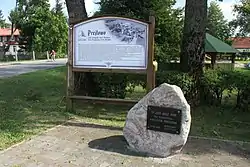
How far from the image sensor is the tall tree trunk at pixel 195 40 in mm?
9195

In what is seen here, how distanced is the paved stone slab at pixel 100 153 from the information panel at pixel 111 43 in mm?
1748

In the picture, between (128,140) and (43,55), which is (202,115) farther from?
(43,55)

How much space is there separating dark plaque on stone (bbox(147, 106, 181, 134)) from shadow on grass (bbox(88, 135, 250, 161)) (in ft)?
1.56

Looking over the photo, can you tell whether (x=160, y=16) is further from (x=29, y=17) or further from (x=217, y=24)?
(x=217, y=24)

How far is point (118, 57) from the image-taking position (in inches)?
296

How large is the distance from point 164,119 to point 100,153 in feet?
3.80

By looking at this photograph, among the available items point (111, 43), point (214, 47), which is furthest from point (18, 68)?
point (111, 43)

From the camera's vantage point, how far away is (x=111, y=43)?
7.57m

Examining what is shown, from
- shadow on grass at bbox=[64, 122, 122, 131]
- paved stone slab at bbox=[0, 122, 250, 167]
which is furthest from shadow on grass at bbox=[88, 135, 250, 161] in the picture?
shadow on grass at bbox=[64, 122, 122, 131]

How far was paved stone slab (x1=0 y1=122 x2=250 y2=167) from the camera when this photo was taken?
198 inches

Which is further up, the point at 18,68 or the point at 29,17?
the point at 29,17

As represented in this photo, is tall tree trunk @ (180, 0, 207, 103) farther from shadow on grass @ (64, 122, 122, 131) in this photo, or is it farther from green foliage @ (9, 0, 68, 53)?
green foliage @ (9, 0, 68, 53)

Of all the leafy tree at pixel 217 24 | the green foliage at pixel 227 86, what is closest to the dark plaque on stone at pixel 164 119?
the green foliage at pixel 227 86

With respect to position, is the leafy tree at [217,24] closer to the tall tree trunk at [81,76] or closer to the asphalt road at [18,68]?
the asphalt road at [18,68]
